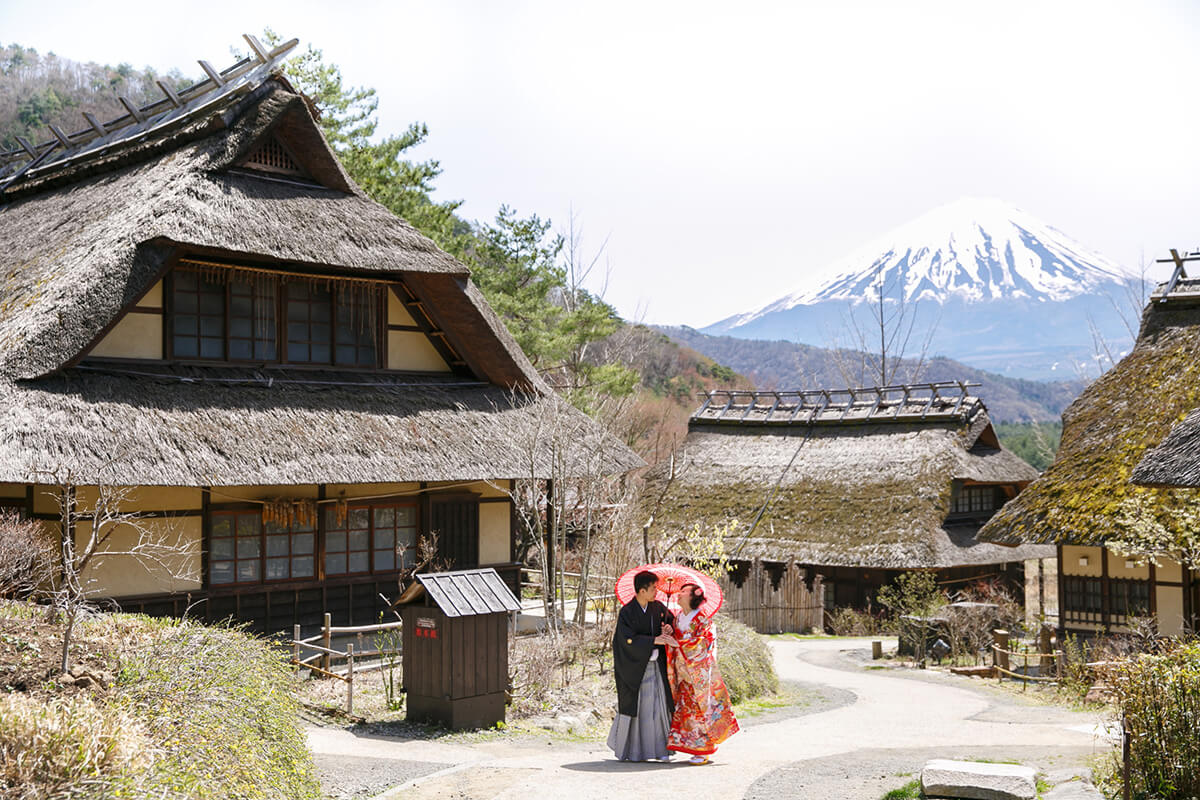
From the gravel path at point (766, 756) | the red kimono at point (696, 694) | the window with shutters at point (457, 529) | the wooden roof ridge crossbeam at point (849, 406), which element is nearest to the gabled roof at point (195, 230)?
the window with shutters at point (457, 529)

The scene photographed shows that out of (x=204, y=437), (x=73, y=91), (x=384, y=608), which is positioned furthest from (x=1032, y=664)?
(x=73, y=91)

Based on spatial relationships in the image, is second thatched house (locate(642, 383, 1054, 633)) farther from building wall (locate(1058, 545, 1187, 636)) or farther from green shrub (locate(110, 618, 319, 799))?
green shrub (locate(110, 618, 319, 799))

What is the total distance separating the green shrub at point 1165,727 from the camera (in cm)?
762

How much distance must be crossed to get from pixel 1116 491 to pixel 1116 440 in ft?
4.88

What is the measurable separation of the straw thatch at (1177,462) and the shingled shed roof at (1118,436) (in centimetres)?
584

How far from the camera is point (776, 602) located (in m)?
27.8

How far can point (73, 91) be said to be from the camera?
233ft

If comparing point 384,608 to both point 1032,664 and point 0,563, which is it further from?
point 1032,664

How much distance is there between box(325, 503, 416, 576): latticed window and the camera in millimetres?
17062

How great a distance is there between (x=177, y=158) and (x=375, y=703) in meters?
9.93

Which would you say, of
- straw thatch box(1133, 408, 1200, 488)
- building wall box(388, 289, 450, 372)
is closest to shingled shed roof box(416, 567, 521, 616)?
straw thatch box(1133, 408, 1200, 488)

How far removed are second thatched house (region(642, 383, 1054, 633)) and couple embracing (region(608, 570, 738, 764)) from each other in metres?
16.4

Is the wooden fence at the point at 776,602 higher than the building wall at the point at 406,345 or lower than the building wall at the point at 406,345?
lower

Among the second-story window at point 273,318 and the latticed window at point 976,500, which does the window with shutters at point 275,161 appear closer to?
the second-story window at point 273,318
